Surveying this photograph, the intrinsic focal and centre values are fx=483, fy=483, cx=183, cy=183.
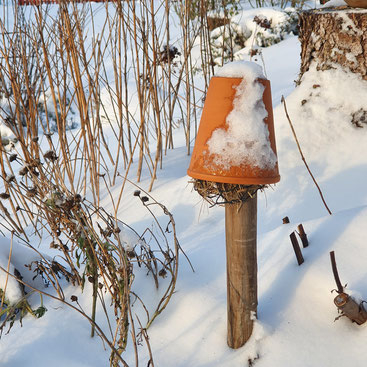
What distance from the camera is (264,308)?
1358 millimetres

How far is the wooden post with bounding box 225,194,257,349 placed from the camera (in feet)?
3.97

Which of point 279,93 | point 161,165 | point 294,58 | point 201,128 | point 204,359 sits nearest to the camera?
point 201,128

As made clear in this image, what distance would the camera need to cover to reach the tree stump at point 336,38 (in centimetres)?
216

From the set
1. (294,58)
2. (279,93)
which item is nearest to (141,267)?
(279,93)

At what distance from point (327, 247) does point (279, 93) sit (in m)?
2.60

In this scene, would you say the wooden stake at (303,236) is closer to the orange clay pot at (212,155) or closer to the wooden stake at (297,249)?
the wooden stake at (297,249)

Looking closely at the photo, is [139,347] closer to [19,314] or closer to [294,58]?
[19,314]

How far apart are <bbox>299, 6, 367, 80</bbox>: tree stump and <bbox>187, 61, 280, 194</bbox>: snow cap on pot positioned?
1250mm

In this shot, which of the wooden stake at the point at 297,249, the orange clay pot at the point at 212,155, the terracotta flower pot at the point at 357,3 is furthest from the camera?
the terracotta flower pot at the point at 357,3

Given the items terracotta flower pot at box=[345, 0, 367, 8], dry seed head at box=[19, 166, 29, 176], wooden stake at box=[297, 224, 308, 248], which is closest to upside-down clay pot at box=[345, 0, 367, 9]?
terracotta flower pot at box=[345, 0, 367, 8]

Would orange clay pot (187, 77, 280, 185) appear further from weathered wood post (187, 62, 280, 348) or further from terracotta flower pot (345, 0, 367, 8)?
terracotta flower pot (345, 0, 367, 8)

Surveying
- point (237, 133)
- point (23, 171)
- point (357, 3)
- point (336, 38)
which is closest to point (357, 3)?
point (357, 3)

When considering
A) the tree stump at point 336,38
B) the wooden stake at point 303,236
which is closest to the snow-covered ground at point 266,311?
the wooden stake at point 303,236

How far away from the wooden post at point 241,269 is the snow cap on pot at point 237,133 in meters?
0.11
